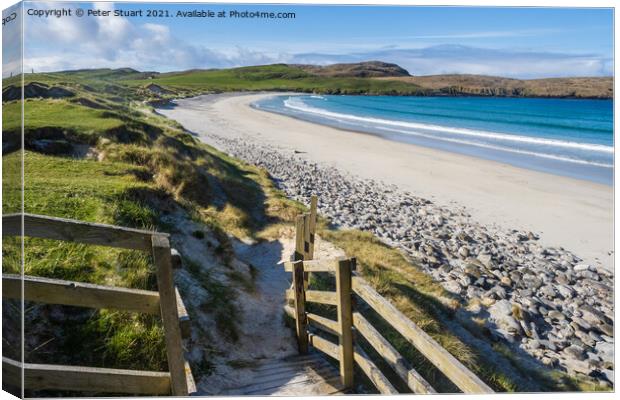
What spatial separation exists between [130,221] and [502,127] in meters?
45.2

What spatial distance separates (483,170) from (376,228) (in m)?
11.8

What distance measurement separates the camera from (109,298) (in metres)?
3.75

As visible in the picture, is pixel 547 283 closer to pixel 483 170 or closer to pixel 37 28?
pixel 37 28

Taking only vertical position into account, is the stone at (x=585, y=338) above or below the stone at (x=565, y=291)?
below

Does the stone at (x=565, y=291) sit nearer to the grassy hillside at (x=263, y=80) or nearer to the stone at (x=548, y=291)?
the stone at (x=548, y=291)

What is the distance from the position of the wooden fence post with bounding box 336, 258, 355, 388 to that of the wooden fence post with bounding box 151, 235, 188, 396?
76.0 inches

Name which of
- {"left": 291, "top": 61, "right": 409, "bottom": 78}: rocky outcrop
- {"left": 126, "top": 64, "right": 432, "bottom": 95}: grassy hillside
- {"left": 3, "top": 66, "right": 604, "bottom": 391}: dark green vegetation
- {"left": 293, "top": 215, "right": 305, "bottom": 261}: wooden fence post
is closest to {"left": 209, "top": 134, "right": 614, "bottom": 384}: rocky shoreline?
{"left": 3, "top": 66, "right": 604, "bottom": 391}: dark green vegetation

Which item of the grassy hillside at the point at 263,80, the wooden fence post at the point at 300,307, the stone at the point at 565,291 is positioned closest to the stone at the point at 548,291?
the stone at the point at 565,291

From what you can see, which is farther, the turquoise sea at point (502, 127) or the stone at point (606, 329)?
the turquoise sea at point (502, 127)

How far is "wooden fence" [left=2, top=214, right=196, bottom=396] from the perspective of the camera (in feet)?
12.1

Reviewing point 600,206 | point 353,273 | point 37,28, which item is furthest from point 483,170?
point 37,28

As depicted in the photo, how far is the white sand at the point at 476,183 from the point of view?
1480 cm

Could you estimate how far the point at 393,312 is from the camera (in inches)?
193

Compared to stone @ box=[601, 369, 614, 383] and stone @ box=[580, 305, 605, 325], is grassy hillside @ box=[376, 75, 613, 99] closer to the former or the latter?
stone @ box=[580, 305, 605, 325]
